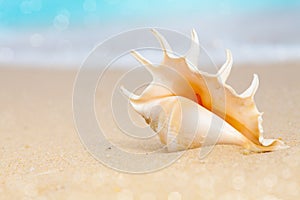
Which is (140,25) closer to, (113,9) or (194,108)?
(113,9)

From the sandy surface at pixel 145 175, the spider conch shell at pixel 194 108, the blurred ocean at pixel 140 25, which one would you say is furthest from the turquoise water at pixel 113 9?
the spider conch shell at pixel 194 108

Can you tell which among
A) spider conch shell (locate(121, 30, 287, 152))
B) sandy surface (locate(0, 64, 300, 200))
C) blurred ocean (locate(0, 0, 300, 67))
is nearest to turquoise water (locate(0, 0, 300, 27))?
blurred ocean (locate(0, 0, 300, 67))

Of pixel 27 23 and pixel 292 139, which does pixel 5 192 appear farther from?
pixel 27 23

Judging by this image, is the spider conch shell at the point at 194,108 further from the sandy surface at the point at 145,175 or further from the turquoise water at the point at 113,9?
the turquoise water at the point at 113,9

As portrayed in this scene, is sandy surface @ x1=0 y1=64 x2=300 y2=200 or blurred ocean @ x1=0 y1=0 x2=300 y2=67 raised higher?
sandy surface @ x1=0 y1=64 x2=300 y2=200

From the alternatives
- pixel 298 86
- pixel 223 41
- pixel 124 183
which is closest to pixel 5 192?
pixel 124 183

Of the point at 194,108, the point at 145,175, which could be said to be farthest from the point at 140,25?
the point at 145,175

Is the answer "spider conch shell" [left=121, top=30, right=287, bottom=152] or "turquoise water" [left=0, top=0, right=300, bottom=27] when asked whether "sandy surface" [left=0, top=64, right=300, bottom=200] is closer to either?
"spider conch shell" [left=121, top=30, right=287, bottom=152]
